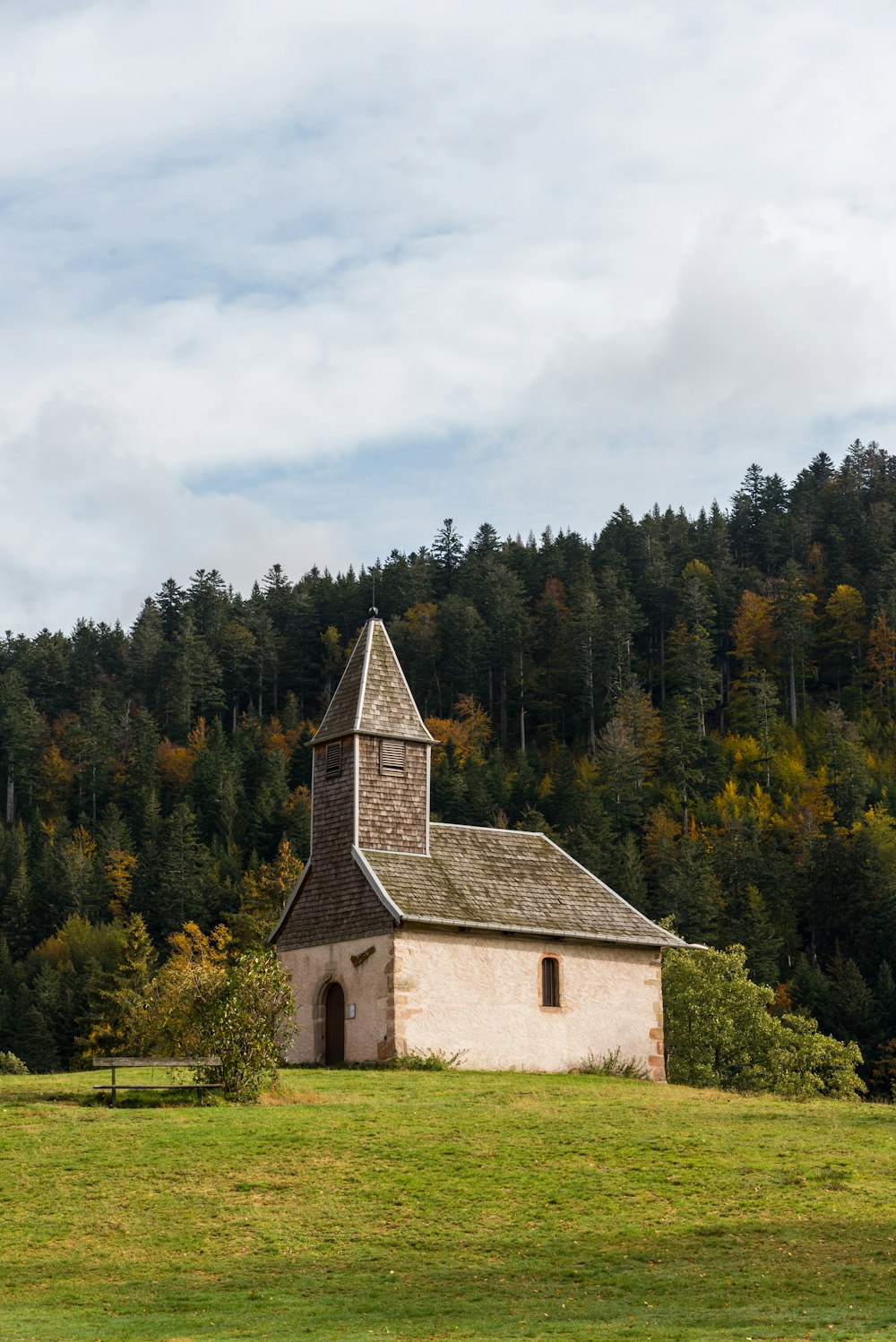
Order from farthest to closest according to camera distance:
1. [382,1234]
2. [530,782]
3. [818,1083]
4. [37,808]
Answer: [37,808] < [530,782] < [818,1083] < [382,1234]

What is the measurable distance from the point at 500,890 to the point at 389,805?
375cm

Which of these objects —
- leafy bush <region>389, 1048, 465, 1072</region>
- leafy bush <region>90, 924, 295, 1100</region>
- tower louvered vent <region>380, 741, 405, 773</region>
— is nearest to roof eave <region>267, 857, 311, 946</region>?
tower louvered vent <region>380, 741, 405, 773</region>

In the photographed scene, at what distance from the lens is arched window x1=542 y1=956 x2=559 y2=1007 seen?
43031 millimetres

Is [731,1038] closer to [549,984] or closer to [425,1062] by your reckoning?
[549,984]

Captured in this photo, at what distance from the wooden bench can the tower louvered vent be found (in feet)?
46.5

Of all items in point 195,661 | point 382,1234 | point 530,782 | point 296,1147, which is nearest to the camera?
point 382,1234

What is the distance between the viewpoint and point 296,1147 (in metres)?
26.1

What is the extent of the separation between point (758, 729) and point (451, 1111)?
344 ft

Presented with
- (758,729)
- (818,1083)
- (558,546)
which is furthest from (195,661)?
(818,1083)

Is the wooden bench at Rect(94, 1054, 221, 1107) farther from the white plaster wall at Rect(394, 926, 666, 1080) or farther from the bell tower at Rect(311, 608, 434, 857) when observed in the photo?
the bell tower at Rect(311, 608, 434, 857)

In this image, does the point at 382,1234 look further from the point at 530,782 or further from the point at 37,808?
the point at 37,808

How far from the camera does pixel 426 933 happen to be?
4134cm

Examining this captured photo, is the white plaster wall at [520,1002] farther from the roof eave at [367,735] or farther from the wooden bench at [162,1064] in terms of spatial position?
the wooden bench at [162,1064]

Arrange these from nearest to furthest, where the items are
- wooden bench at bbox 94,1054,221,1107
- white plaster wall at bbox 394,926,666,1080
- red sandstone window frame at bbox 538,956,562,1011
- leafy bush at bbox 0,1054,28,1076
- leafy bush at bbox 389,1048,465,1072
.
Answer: wooden bench at bbox 94,1054,221,1107, leafy bush at bbox 389,1048,465,1072, white plaster wall at bbox 394,926,666,1080, red sandstone window frame at bbox 538,956,562,1011, leafy bush at bbox 0,1054,28,1076
